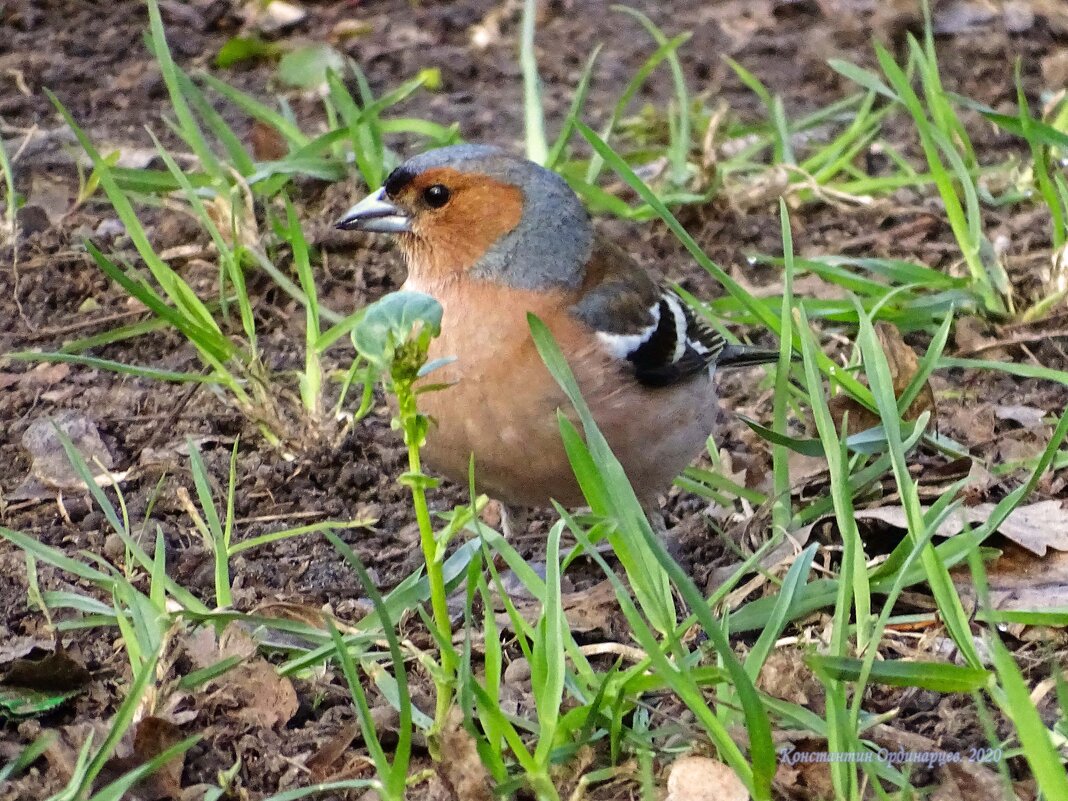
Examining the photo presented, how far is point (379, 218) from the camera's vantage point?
12.3 ft

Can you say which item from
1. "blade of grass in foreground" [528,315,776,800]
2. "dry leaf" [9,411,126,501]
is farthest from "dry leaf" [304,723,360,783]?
"dry leaf" [9,411,126,501]

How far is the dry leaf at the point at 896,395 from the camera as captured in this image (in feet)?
12.1

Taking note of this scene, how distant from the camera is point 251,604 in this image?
3.09m

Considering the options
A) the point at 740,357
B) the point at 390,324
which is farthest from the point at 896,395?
the point at 390,324

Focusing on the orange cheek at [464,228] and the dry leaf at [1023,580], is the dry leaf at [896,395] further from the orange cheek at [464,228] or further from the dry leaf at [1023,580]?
the orange cheek at [464,228]

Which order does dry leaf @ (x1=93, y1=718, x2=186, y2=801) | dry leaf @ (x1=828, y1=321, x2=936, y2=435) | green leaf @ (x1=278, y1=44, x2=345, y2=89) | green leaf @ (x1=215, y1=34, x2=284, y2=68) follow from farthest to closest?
green leaf @ (x1=215, y1=34, x2=284, y2=68) → green leaf @ (x1=278, y1=44, x2=345, y2=89) → dry leaf @ (x1=828, y1=321, x2=936, y2=435) → dry leaf @ (x1=93, y1=718, x2=186, y2=801)

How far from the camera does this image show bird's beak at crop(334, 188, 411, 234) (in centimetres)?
374

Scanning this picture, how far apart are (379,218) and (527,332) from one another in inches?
26.5

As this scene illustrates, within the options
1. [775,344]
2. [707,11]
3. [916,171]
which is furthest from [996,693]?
[707,11]

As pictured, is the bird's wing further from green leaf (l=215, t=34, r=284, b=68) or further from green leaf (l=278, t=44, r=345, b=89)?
green leaf (l=215, t=34, r=284, b=68)

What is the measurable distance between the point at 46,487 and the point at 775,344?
2.31 m

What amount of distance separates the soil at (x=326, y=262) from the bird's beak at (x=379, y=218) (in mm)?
588

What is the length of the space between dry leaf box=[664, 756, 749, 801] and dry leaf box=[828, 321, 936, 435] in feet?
4.98

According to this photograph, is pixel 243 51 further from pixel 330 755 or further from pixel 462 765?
pixel 462 765
